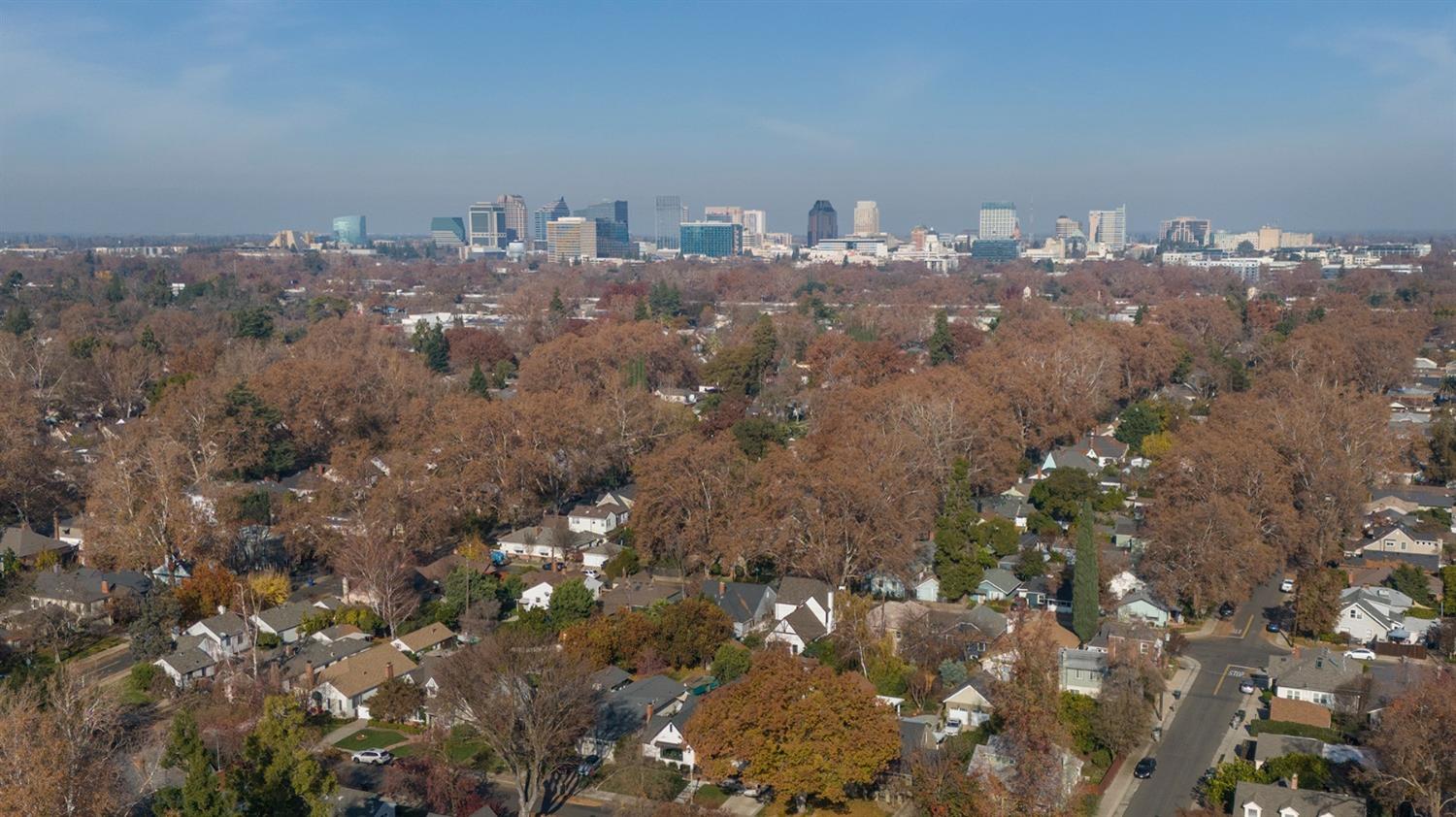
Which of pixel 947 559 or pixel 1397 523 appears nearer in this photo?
pixel 947 559

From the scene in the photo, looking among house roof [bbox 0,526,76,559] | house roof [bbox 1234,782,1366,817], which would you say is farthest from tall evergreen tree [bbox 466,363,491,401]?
house roof [bbox 1234,782,1366,817]

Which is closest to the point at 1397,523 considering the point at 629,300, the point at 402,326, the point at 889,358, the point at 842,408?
the point at 842,408

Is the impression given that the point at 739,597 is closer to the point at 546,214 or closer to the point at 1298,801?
the point at 1298,801

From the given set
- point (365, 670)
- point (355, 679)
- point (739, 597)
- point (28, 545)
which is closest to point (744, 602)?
point (739, 597)

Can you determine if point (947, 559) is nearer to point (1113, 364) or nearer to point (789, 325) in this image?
point (1113, 364)

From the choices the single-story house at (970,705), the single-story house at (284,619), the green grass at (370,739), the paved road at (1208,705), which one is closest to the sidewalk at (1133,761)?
the paved road at (1208,705)

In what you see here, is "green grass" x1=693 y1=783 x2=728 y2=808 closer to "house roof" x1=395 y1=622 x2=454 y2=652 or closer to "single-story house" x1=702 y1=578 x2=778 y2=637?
"single-story house" x1=702 y1=578 x2=778 y2=637

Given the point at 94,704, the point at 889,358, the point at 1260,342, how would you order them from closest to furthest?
the point at 94,704 < the point at 889,358 < the point at 1260,342
